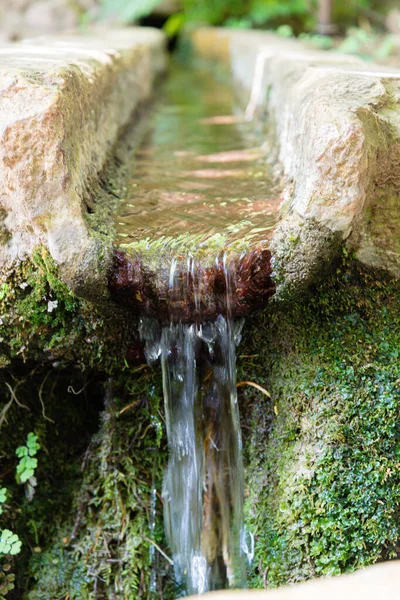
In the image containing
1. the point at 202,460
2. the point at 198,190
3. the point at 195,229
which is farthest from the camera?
the point at 198,190

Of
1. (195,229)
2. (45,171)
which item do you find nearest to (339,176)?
(195,229)

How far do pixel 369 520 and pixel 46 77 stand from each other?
83.0 inches

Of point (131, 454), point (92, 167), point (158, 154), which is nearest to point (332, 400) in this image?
point (131, 454)

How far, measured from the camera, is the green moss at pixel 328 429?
2.27 m

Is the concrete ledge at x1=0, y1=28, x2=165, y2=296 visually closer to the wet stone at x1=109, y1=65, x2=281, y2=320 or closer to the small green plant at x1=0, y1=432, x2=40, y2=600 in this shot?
the wet stone at x1=109, y1=65, x2=281, y2=320

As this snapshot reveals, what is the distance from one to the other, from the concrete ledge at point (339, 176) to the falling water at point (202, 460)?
1.55 feet

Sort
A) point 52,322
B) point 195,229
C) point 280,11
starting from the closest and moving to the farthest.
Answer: point 52,322, point 195,229, point 280,11

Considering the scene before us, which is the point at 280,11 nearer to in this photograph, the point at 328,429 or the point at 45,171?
the point at 45,171

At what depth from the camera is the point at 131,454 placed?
9.24ft

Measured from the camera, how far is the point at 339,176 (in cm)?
216

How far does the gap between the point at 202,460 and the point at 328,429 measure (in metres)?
0.64

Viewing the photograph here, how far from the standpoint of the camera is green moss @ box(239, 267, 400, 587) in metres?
2.27

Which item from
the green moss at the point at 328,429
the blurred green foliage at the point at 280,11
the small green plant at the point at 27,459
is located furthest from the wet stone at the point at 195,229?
the blurred green foliage at the point at 280,11

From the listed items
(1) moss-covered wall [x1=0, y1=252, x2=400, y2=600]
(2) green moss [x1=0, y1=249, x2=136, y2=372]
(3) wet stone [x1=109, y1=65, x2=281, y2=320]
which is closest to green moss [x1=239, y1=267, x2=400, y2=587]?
(1) moss-covered wall [x1=0, y1=252, x2=400, y2=600]
